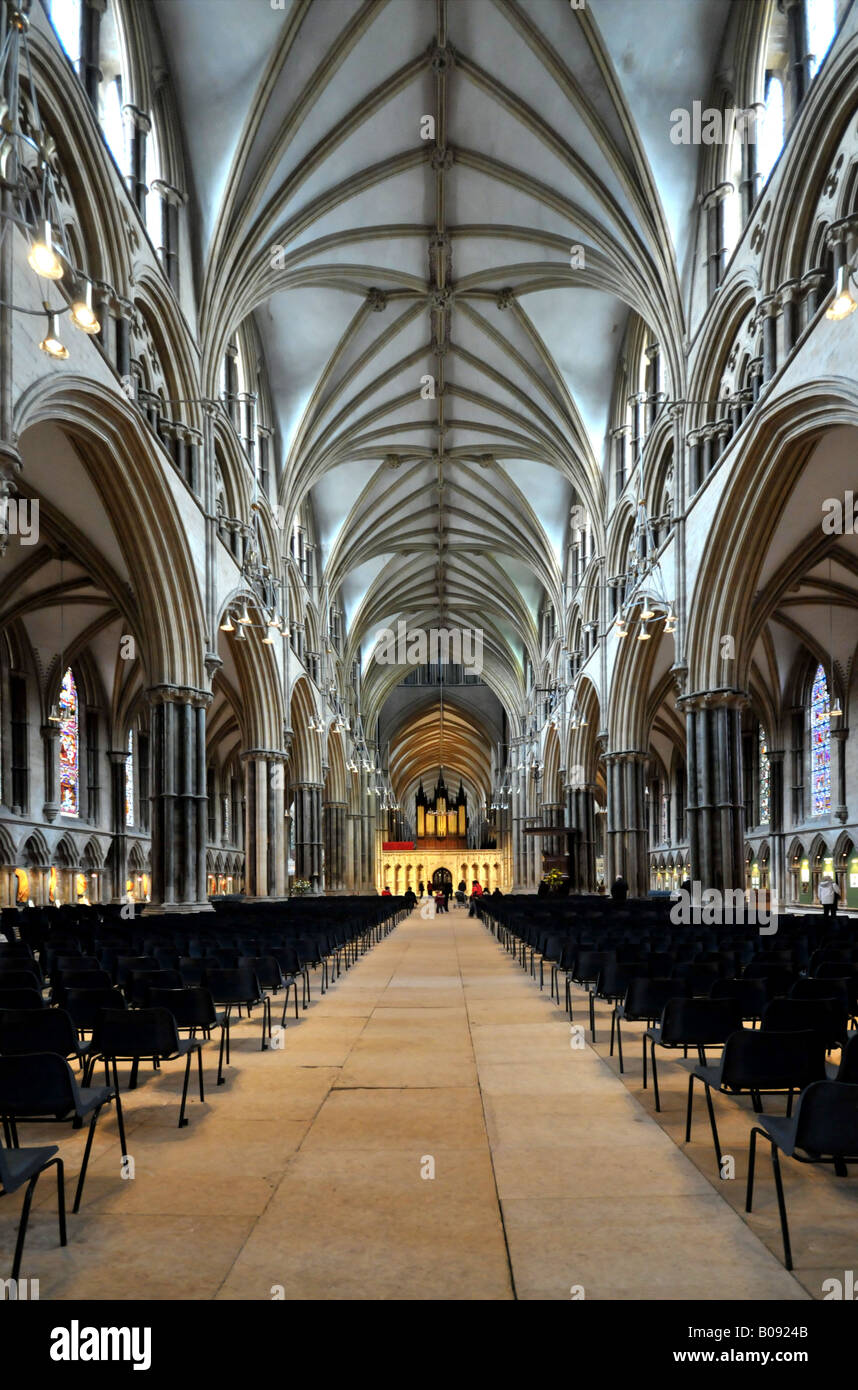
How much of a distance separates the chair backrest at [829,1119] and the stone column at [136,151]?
1881 centimetres

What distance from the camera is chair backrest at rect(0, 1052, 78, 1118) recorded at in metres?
4.73

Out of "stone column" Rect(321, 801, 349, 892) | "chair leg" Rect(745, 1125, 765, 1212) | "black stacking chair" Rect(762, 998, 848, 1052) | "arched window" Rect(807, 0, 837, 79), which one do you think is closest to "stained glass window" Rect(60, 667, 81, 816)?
"stone column" Rect(321, 801, 349, 892)

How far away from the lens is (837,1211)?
4.68 m

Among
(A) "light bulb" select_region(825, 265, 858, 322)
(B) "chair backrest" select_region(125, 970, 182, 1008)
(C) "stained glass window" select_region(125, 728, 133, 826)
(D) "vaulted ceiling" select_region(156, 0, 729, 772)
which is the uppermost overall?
(D) "vaulted ceiling" select_region(156, 0, 729, 772)

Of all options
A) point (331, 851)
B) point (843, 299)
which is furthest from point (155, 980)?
point (331, 851)

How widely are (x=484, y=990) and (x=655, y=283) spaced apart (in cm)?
1636

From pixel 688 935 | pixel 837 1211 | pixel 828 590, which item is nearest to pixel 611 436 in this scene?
pixel 828 590

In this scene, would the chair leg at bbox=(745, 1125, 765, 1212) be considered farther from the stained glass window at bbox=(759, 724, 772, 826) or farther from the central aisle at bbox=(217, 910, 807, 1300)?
the stained glass window at bbox=(759, 724, 772, 826)

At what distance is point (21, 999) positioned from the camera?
6750 mm

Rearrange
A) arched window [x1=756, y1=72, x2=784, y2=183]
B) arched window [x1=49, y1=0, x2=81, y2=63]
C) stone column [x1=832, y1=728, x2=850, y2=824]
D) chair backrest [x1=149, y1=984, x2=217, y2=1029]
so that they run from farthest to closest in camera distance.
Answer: stone column [x1=832, y1=728, x2=850, y2=824]
arched window [x1=756, y1=72, x2=784, y2=183]
arched window [x1=49, y1=0, x2=81, y2=63]
chair backrest [x1=149, y1=984, x2=217, y2=1029]

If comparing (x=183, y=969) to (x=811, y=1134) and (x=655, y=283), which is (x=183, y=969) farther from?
(x=655, y=283)

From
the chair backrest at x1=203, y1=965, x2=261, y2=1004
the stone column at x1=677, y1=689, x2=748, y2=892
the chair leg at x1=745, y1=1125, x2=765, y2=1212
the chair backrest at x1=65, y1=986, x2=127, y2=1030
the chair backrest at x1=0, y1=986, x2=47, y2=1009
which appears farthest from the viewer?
the stone column at x1=677, y1=689, x2=748, y2=892

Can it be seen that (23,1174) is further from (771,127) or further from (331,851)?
(331,851)

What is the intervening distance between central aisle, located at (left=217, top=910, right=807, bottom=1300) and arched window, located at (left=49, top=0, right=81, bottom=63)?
15695 mm
